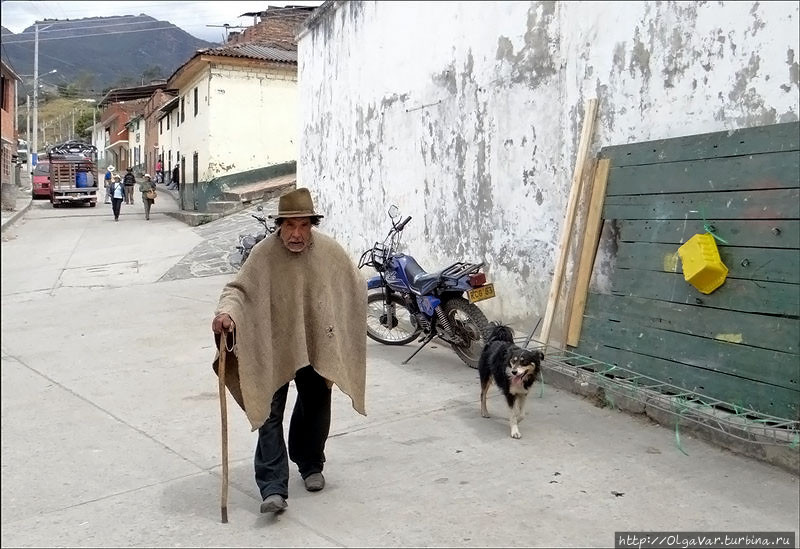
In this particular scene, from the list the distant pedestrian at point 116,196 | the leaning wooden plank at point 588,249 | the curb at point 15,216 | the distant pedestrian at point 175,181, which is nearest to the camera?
the leaning wooden plank at point 588,249

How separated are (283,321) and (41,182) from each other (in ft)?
107

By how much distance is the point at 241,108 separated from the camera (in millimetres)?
22594

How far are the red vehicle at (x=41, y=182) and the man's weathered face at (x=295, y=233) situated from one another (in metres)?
32.4

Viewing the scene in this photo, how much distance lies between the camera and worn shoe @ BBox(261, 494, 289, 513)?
139 inches

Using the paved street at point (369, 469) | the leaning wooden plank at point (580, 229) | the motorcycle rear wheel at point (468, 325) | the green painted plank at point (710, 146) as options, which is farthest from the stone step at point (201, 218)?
the green painted plank at point (710, 146)

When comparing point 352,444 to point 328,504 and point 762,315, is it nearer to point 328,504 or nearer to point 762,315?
point 328,504

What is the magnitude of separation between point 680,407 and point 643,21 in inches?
123

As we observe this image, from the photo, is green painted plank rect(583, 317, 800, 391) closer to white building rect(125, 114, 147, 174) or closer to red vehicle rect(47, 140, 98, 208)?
red vehicle rect(47, 140, 98, 208)

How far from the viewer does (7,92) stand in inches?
1329

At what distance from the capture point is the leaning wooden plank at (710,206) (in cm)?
460

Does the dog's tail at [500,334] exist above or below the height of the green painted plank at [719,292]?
below

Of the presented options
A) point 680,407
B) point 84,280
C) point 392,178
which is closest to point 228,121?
point 84,280

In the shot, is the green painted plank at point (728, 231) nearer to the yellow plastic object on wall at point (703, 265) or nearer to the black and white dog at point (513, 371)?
the yellow plastic object on wall at point (703, 265)

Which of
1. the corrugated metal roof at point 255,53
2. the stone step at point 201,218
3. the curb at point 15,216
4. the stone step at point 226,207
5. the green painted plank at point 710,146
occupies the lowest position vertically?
the curb at point 15,216
